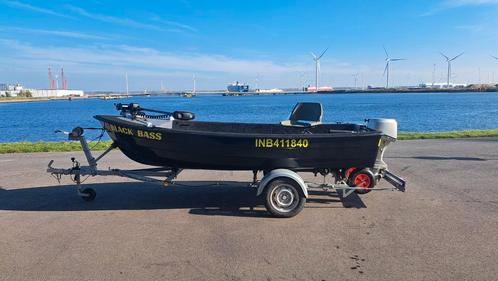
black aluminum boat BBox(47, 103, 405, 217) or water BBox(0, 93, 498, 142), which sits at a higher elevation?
black aluminum boat BBox(47, 103, 405, 217)

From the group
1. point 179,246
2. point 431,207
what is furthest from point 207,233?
point 431,207

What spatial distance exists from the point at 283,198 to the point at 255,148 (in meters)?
0.79

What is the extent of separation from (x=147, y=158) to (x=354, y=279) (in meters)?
3.43

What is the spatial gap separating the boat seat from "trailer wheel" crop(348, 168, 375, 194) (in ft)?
4.08

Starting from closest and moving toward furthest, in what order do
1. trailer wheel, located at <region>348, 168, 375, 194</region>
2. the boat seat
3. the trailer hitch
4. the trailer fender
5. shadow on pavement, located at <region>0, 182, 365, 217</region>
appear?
the trailer fender → the trailer hitch → shadow on pavement, located at <region>0, 182, 365, 217</region> → trailer wheel, located at <region>348, 168, 375, 194</region> → the boat seat

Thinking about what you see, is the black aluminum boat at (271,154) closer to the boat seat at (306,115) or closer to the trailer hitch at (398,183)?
the trailer hitch at (398,183)

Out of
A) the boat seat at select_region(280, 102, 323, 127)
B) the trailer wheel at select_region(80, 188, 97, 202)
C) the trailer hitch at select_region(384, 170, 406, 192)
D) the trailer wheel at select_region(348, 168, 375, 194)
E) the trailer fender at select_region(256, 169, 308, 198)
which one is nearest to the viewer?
the trailer fender at select_region(256, 169, 308, 198)

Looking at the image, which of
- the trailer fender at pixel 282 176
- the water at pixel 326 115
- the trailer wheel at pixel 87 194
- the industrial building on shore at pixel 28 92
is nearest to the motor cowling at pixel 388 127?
the trailer fender at pixel 282 176

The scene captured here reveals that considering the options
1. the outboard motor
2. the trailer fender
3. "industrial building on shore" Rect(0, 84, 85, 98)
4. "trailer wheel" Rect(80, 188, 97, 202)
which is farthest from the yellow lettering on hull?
"industrial building on shore" Rect(0, 84, 85, 98)

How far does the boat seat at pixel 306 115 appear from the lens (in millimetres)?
6613

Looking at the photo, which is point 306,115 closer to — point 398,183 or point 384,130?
point 384,130

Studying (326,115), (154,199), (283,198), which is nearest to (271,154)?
(283,198)

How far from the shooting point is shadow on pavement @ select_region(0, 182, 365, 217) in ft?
18.2

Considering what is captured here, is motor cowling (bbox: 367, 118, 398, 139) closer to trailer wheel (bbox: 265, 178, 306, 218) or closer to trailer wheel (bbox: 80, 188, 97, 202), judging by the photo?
trailer wheel (bbox: 265, 178, 306, 218)
